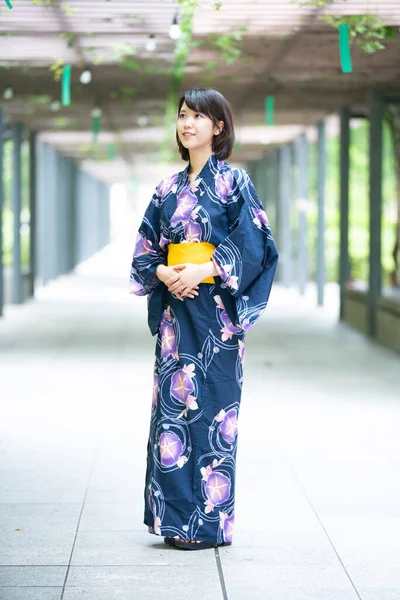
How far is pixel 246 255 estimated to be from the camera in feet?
12.0

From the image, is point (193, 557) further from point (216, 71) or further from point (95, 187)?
point (95, 187)

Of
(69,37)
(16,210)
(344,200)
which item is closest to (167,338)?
(69,37)

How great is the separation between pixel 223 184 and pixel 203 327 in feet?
1.54

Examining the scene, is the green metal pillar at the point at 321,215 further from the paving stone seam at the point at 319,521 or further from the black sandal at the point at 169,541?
the black sandal at the point at 169,541

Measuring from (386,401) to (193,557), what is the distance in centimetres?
364

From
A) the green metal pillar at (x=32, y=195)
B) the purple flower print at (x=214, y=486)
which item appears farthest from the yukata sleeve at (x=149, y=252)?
the green metal pillar at (x=32, y=195)

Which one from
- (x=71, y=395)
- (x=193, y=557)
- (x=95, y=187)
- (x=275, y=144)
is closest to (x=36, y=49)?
(x=71, y=395)

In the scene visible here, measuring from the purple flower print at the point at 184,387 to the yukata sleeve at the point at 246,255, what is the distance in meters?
0.23

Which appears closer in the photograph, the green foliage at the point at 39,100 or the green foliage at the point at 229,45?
the green foliage at the point at 229,45

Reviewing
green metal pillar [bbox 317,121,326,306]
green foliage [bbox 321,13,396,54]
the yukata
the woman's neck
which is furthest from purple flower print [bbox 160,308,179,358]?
green metal pillar [bbox 317,121,326,306]

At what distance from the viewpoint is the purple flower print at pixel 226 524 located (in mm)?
3688

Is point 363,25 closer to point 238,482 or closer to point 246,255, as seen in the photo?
point 238,482

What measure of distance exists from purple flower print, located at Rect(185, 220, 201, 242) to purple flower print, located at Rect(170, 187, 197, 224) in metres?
0.02

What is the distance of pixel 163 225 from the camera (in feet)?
12.3
